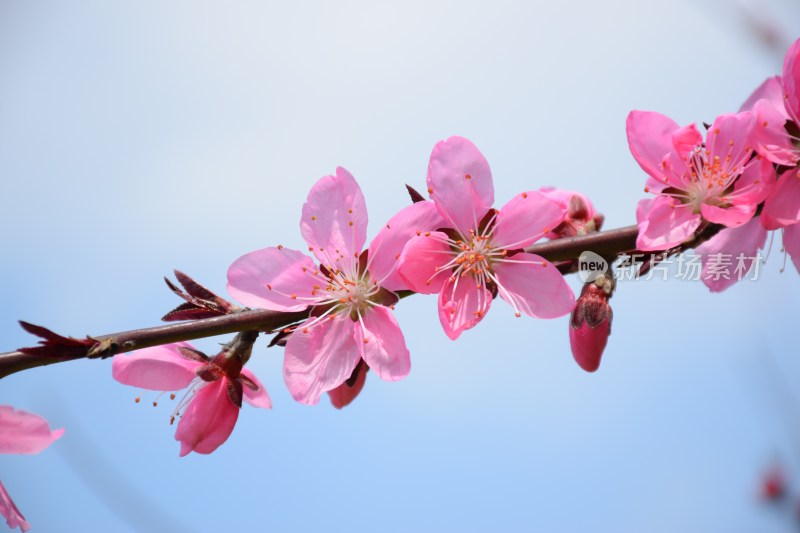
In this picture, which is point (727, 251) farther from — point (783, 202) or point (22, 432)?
point (22, 432)

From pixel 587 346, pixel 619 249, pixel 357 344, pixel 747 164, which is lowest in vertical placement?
pixel 587 346

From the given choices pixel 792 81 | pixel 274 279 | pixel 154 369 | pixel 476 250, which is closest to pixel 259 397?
pixel 154 369

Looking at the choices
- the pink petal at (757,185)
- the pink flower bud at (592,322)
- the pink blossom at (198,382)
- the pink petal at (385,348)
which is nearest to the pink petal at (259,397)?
the pink blossom at (198,382)

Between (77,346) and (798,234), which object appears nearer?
(77,346)

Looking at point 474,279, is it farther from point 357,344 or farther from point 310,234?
point 310,234

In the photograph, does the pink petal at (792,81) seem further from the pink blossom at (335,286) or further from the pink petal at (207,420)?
the pink petal at (207,420)

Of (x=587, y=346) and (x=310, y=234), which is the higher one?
(x=310, y=234)

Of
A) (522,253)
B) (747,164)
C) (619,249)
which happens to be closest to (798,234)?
(747,164)
